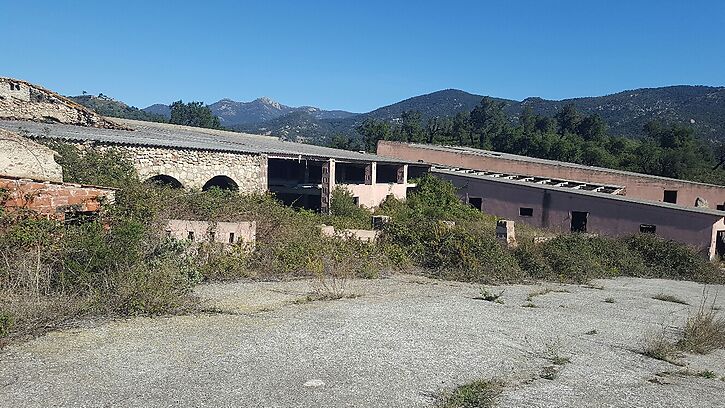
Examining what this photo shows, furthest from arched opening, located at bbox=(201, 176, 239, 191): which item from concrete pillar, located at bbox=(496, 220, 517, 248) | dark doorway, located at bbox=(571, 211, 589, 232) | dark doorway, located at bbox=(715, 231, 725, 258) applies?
dark doorway, located at bbox=(715, 231, 725, 258)

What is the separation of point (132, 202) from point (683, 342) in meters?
9.72

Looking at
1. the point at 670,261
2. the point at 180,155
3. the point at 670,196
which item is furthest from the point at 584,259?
the point at 670,196

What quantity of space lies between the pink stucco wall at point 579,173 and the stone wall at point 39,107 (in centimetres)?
1751

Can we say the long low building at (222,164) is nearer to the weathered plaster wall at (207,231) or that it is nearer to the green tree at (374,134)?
the weathered plaster wall at (207,231)

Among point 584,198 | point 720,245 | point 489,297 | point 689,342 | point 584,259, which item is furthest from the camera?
point 584,198

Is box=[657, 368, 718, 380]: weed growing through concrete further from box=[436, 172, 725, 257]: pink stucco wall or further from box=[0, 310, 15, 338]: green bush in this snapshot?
box=[436, 172, 725, 257]: pink stucco wall

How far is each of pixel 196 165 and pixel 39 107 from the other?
659 cm

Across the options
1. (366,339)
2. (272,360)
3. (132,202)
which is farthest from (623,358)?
(132,202)

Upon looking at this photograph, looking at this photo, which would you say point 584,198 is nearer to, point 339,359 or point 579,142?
point 339,359

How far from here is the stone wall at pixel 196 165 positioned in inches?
589

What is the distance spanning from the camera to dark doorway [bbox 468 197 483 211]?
2517 cm

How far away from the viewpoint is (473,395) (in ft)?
16.3

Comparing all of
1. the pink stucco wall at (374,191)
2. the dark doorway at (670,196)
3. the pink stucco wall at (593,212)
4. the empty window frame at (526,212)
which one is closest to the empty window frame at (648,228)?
the pink stucco wall at (593,212)

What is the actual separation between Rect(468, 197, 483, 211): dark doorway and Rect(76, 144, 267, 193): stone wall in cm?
1116
